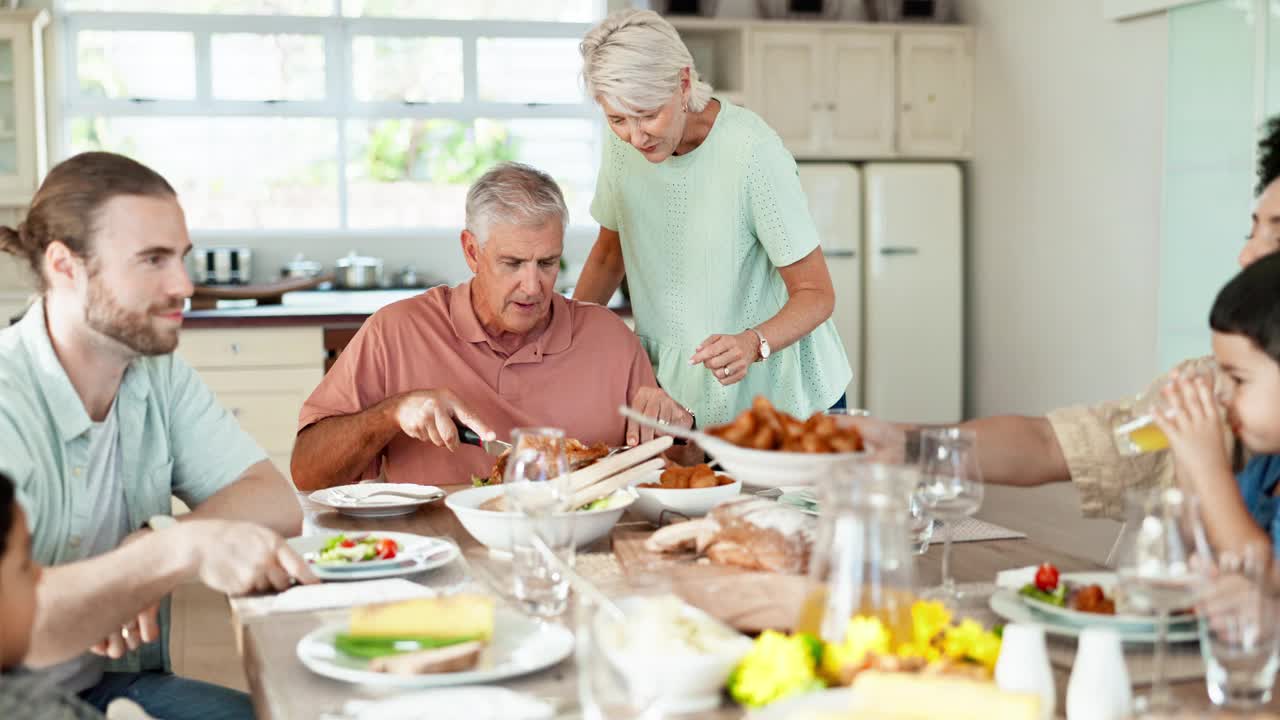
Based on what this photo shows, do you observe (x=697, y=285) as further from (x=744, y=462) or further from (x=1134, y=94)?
(x=1134, y=94)

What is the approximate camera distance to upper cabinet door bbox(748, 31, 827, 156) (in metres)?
6.91

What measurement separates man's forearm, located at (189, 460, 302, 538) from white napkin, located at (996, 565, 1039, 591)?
1.00m

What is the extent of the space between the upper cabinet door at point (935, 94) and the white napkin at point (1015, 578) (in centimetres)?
565

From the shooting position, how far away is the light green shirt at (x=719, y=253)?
2.94m

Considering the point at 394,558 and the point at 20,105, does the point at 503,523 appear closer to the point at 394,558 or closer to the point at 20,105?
the point at 394,558

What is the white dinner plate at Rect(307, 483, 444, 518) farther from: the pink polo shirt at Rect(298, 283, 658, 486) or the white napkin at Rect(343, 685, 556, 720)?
the white napkin at Rect(343, 685, 556, 720)

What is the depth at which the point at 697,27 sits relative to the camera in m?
6.94

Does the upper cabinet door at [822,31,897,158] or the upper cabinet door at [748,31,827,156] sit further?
the upper cabinet door at [822,31,897,158]

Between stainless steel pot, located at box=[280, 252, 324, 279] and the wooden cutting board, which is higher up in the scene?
stainless steel pot, located at box=[280, 252, 324, 279]

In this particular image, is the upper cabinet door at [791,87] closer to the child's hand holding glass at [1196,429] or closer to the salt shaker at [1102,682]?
the child's hand holding glass at [1196,429]

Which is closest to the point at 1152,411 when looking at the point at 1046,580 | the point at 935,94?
the point at 1046,580

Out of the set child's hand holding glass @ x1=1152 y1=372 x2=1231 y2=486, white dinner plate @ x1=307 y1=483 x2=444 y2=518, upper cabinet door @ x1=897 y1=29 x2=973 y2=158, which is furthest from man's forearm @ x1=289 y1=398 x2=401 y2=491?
upper cabinet door @ x1=897 y1=29 x2=973 y2=158

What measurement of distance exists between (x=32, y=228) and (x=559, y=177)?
5565 mm

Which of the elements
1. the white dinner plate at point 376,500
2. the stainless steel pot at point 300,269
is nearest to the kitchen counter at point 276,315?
the stainless steel pot at point 300,269
